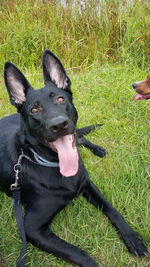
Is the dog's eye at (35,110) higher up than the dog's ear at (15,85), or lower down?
lower down

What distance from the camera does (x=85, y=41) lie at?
13.7 ft

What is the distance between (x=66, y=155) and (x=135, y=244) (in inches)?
30.0

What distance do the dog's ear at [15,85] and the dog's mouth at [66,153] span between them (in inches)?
14.9

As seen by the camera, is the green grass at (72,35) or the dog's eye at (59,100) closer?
the dog's eye at (59,100)

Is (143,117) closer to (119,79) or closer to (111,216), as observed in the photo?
(119,79)

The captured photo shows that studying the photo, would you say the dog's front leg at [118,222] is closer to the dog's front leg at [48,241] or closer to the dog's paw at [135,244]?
the dog's paw at [135,244]

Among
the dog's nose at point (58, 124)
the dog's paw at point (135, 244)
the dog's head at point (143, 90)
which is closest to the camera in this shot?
the dog's nose at point (58, 124)

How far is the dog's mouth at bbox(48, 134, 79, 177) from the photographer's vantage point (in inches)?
65.7

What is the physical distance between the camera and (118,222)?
192 centimetres

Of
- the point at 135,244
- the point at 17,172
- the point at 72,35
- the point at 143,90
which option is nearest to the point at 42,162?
the point at 17,172

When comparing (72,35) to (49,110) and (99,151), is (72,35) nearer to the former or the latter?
(99,151)

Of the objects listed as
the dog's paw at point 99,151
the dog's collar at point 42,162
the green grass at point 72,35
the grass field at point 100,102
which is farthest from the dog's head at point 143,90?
the dog's collar at point 42,162

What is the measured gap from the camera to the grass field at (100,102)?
193 cm

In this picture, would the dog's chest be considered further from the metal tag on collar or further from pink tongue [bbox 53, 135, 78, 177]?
pink tongue [bbox 53, 135, 78, 177]
